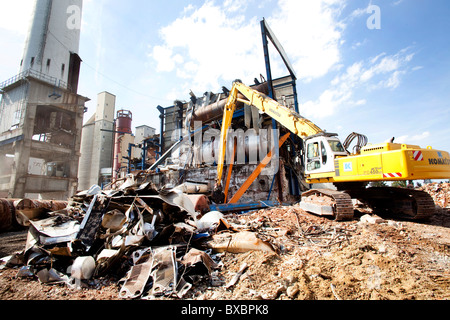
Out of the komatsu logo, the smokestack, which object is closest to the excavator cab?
the komatsu logo

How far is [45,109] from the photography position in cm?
2353

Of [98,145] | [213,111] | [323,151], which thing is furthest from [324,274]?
[98,145]

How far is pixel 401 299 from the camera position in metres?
1.99

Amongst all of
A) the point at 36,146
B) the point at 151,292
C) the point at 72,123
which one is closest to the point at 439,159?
the point at 151,292

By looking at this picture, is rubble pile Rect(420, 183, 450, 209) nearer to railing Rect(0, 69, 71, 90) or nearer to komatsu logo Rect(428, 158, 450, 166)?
komatsu logo Rect(428, 158, 450, 166)

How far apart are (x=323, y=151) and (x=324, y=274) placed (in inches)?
166

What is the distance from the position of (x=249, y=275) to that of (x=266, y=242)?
30.2 inches

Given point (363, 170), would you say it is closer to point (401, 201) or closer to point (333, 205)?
point (333, 205)

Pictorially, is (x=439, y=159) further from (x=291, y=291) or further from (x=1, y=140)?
(x=1, y=140)

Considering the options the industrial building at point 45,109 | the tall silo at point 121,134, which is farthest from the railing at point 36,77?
the tall silo at point 121,134

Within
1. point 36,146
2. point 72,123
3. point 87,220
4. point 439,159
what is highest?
point 72,123

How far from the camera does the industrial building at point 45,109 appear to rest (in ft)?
67.6
